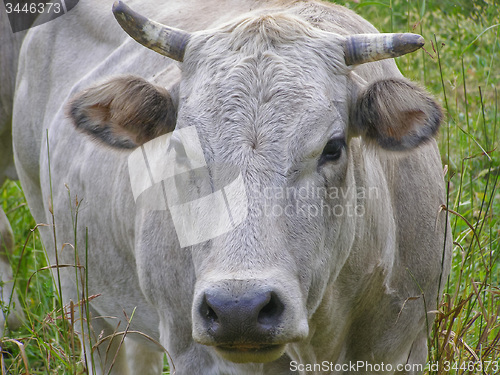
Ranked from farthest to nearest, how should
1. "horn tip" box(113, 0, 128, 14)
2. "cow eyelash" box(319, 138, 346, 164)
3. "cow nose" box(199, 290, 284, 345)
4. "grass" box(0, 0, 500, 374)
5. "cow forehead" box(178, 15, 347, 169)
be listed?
"grass" box(0, 0, 500, 374) < "horn tip" box(113, 0, 128, 14) < "cow eyelash" box(319, 138, 346, 164) < "cow forehead" box(178, 15, 347, 169) < "cow nose" box(199, 290, 284, 345)

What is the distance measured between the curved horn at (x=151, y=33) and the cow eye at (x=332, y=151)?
717 millimetres

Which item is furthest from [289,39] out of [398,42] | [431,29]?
[431,29]

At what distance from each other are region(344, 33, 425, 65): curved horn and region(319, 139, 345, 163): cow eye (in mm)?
354

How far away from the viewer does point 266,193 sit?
256 cm

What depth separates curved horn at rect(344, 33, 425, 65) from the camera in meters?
2.80

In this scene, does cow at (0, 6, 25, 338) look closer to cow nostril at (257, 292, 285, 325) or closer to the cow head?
the cow head

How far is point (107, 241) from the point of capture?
13.6 ft

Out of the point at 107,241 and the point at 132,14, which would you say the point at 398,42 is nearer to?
the point at 132,14

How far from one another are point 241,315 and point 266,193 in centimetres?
45

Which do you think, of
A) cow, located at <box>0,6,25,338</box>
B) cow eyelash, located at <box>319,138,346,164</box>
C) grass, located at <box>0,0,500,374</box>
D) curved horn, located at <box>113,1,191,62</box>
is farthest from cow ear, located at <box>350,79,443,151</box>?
cow, located at <box>0,6,25,338</box>

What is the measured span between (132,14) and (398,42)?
101 cm

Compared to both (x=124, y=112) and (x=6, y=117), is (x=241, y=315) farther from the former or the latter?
(x=6, y=117)

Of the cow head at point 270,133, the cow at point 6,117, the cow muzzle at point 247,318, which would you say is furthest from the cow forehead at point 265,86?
the cow at point 6,117

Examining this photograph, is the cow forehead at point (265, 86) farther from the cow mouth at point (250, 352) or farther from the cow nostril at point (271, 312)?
the cow mouth at point (250, 352)
